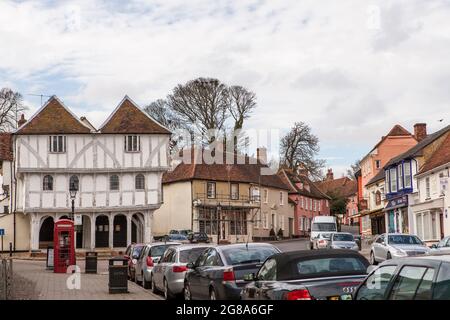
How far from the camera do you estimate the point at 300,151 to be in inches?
3300

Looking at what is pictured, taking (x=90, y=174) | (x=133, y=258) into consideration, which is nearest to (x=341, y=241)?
(x=133, y=258)

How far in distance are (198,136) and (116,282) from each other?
52154 millimetres

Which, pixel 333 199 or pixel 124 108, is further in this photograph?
pixel 333 199

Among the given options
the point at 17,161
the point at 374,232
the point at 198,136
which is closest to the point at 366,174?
the point at 374,232

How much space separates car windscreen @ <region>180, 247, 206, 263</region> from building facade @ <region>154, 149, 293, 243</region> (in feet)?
148

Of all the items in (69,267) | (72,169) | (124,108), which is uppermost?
(124,108)

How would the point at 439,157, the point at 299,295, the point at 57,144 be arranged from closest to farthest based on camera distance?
1. the point at 299,295
2. the point at 439,157
3. the point at 57,144

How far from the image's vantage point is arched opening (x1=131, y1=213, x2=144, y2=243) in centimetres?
6087

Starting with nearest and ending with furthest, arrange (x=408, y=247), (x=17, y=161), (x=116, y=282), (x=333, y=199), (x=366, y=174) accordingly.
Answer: (x=116, y=282), (x=408, y=247), (x=17, y=161), (x=366, y=174), (x=333, y=199)

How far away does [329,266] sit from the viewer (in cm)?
1227

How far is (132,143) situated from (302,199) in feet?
112

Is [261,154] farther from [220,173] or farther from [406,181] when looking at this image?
[406,181]
